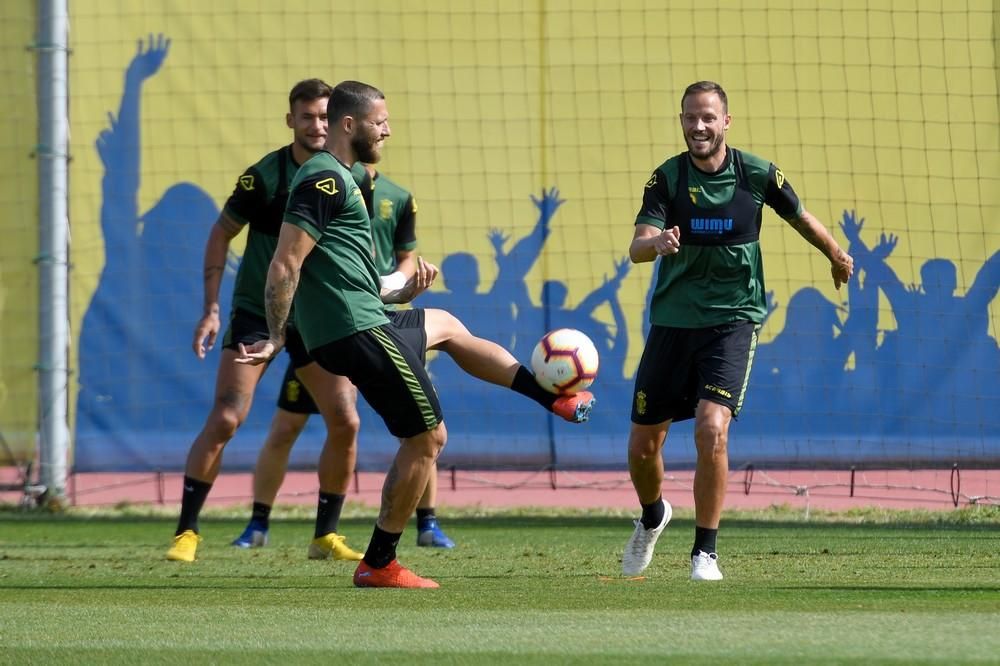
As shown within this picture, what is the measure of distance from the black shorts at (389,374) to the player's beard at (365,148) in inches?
27.9

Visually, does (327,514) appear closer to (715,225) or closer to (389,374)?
(389,374)

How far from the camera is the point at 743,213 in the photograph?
295 inches

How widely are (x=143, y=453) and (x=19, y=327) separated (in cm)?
135

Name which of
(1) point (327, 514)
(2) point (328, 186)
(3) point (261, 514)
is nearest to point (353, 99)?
(2) point (328, 186)

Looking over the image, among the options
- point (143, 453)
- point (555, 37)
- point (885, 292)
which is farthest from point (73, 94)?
point (885, 292)

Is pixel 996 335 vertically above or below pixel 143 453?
above

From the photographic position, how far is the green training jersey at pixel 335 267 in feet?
21.6

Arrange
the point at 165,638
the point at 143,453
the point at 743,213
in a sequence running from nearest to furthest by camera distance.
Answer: the point at 165,638 < the point at 743,213 < the point at 143,453

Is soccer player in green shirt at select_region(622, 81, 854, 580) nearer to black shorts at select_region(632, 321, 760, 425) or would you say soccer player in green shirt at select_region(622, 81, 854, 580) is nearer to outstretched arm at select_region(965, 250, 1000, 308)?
black shorts at select_region(632, 321, 760, 425)

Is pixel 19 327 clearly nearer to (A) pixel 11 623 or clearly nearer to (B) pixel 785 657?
(A) pixel 11 623

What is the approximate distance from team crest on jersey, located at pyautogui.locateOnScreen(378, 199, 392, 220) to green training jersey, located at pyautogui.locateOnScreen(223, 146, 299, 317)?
0.58 m

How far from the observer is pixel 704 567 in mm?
7035

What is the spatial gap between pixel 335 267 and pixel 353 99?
2.30 feet

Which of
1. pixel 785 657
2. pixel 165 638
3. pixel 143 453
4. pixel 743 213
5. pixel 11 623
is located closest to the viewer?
pixel 785 657
